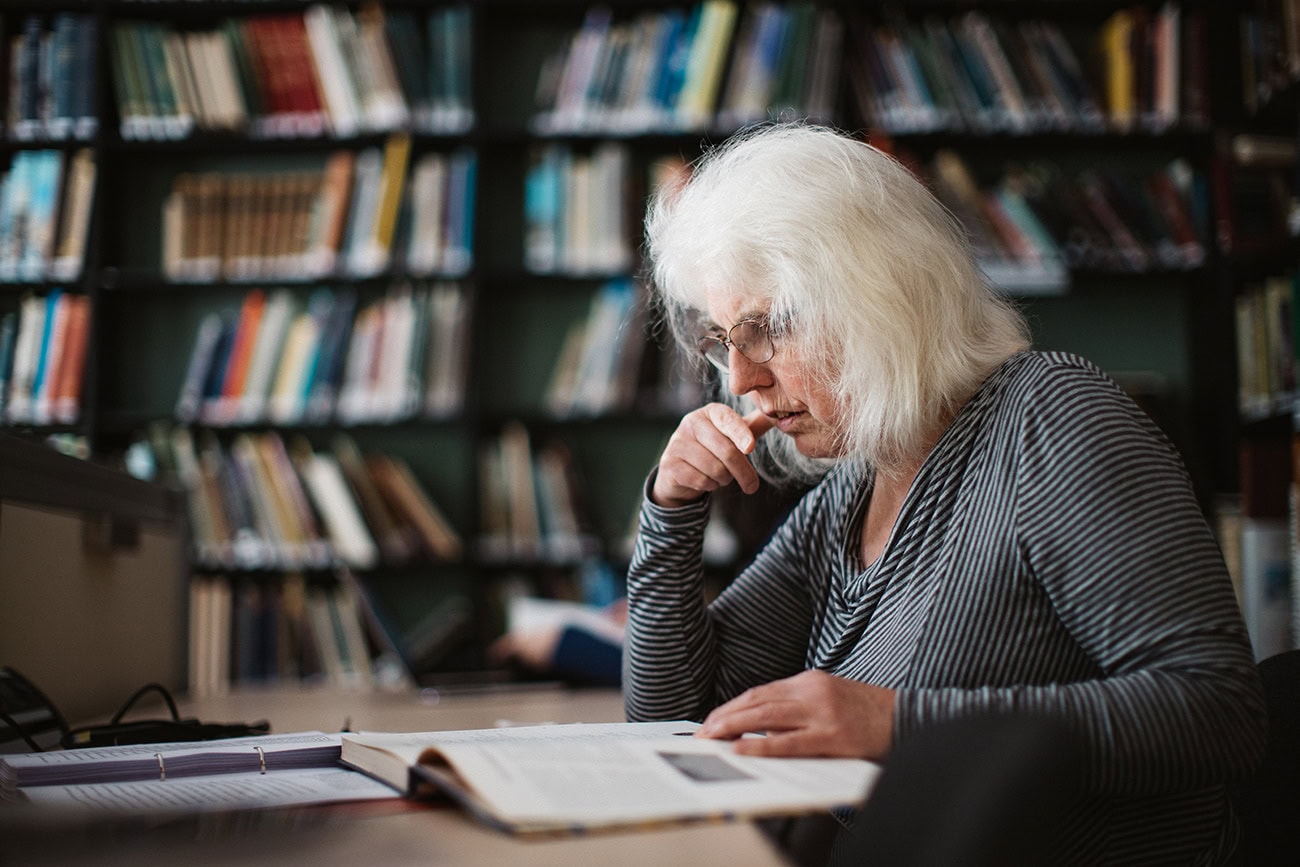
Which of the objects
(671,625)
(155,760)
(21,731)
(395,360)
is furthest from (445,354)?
(155,760)

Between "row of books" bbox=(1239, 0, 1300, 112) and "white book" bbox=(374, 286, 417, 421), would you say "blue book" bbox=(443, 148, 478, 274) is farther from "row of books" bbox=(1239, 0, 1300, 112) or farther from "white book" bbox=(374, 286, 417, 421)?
"row of books" bbox=(1239, 0, 1300, 112)

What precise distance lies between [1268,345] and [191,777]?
2809mm

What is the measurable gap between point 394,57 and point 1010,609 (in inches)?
107

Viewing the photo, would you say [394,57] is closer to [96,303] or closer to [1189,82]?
[96,303]

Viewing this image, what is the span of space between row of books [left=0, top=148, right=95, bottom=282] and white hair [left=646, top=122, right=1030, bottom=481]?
267cm

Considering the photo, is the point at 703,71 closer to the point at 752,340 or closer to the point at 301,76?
the point at 301,76

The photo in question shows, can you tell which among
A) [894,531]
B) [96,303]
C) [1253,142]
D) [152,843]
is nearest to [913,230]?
[894,531]

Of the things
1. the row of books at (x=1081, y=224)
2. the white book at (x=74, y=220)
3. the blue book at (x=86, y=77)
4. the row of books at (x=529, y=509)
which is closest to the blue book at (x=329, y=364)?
the row of books at (x=529, y=509)

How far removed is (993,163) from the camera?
11.4 ft

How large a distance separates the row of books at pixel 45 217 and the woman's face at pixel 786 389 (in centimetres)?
268

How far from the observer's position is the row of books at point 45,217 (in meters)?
3.27

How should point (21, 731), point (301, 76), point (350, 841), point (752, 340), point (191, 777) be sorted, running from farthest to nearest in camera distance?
1. point (301, 76)
2. point (752, 340)
3. point (21, 731)
4. point (191, 777)
5. point (350, 841)

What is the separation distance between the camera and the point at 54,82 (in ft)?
10.8

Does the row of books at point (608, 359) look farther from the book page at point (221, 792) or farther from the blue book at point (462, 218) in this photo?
the book page at point (221, 792)
